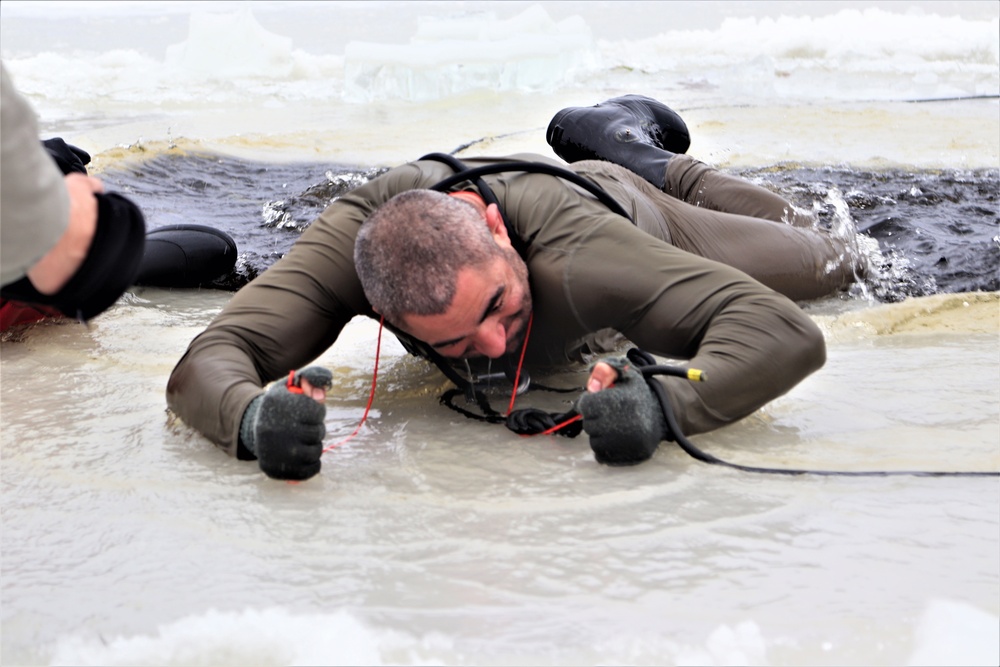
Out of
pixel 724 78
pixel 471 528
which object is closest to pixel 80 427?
pixel 471 528

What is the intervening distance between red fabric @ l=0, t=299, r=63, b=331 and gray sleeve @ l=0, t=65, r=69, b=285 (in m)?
2.25

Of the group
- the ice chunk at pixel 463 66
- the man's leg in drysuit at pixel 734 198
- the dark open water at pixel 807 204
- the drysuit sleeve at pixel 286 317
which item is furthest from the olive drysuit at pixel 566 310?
the ice chunk at pixel 463 66

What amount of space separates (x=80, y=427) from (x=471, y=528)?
125 centimetres

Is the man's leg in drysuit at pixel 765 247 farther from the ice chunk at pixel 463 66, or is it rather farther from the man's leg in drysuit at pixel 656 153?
the ice chunk at pixel 463 66

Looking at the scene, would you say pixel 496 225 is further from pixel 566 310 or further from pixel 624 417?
pixel 624 417

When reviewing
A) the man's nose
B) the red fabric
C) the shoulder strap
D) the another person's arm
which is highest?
the another person's arm

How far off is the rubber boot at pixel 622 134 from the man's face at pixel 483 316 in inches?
68.3

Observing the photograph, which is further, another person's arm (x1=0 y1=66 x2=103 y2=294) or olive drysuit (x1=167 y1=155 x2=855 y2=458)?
olive drysuit (x1=167 y1=155 x2=855 y2=458)

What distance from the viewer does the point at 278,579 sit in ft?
6.45

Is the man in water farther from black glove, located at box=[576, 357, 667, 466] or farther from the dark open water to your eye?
the dark open water

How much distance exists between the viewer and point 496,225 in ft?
8.38

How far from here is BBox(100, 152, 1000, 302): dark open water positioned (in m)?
4.25

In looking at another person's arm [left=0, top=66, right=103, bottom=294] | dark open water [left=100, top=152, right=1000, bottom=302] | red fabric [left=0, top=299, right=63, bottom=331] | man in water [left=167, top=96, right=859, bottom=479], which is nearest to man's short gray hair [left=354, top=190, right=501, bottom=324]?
man in water [left=167, top=96, right=859, bottom=479]

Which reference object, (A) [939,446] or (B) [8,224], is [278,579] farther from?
(A) [939,446]
